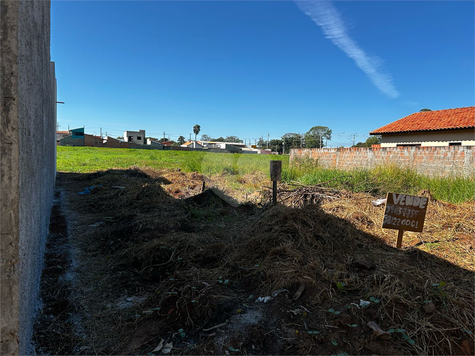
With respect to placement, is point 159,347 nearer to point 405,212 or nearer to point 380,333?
point 380,333

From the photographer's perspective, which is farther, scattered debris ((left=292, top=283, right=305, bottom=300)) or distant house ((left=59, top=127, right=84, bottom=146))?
distant house ((left=59, top=127, right=84, bottom=146))

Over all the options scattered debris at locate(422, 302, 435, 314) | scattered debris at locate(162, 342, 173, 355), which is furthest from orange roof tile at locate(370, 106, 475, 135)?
scattered debris at locate(162, 342, 173, 355)

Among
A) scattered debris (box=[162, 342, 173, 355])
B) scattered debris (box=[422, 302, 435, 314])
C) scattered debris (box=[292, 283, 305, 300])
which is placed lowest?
scattered debris (box=[162, 342, 173, 355])

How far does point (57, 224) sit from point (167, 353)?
175 inches

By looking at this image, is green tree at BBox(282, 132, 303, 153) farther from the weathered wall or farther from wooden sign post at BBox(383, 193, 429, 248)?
wooden sign post at BBox(383, 193, 429, 248)

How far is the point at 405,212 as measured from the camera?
3666mm

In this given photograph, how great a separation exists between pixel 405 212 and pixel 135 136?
71.8 meters

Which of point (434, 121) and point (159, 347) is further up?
point (434, 121)

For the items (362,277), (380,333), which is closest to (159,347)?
(380,333)

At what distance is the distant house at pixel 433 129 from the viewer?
48.1ft

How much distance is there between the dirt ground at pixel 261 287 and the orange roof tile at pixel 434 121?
12.7m

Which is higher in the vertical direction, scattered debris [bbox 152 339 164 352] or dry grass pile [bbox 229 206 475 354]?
dry grass pile [bbox 229 206 475 354]

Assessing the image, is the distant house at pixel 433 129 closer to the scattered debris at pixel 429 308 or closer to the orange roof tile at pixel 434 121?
the orange roof tile at pixel 434 121

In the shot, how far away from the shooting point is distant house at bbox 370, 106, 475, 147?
14.7 m
